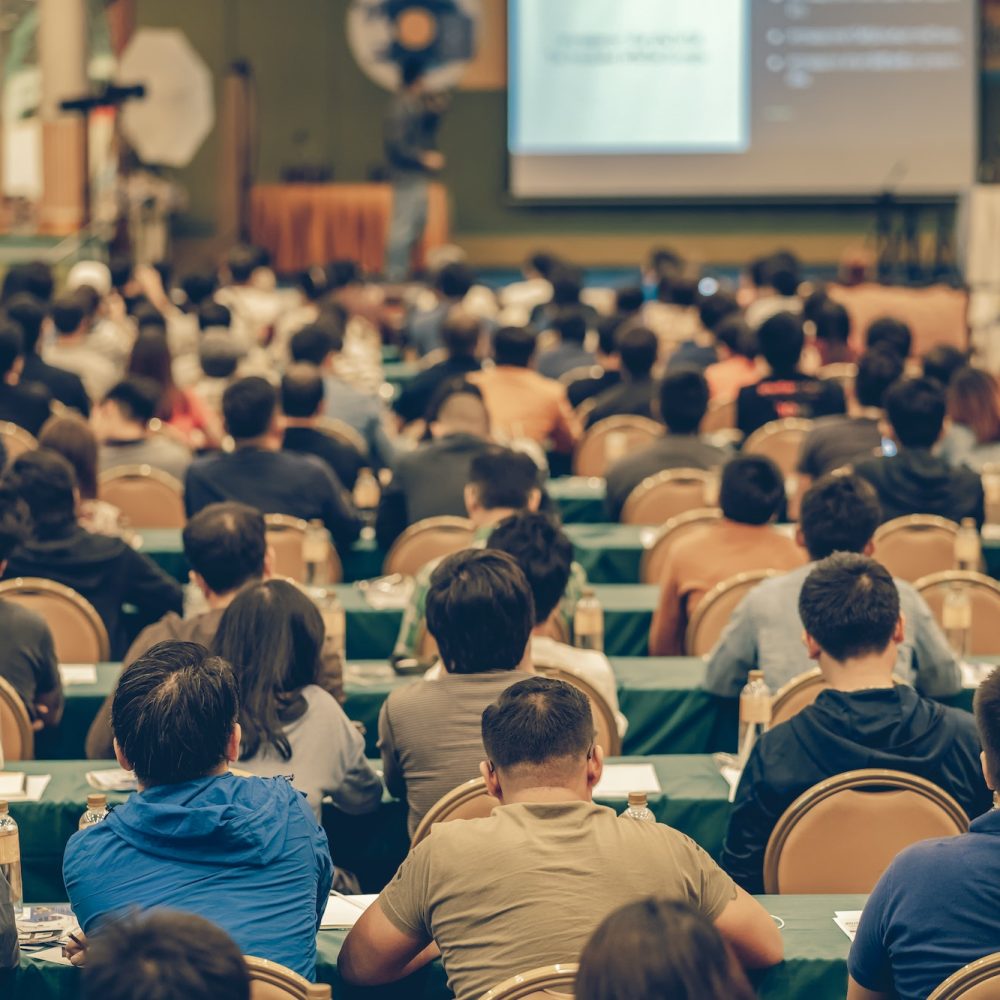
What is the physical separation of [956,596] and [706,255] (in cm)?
1275

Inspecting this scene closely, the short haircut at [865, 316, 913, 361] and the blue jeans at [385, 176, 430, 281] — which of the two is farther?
the blue jeans at [385, 176, 430, 281]

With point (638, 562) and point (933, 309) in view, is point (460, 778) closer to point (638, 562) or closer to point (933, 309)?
point (638, 562)

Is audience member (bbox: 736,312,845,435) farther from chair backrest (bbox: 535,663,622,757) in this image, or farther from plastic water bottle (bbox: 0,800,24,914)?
plastic water bottle (bbox: 0,800,24,914)

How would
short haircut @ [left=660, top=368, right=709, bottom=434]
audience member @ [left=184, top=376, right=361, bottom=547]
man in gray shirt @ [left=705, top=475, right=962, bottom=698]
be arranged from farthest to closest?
short haircut @ [left=660, top=368, right=709, bottom=434] < audience member @ [left=184, top=376, right=361, bottom=547] < man in gray shirt @ [left=705, top=475, right=962, bottom=698]

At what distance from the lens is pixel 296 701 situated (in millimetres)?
4062

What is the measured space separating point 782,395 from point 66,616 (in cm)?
429

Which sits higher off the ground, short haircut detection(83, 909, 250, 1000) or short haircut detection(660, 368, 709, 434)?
short haircut detection(660, 368, 709, 434)

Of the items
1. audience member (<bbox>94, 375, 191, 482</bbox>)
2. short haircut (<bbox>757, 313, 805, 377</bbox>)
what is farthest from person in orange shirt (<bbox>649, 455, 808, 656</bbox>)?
short haircut (<bbox>757, 313, 805, 377</bbox>)

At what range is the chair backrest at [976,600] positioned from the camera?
5.64 metres

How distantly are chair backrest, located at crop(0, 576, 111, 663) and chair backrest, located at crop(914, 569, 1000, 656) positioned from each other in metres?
2.43

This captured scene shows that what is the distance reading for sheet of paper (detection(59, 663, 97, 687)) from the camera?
5281 millimetres

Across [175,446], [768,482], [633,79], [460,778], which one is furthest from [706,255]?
[460,778]

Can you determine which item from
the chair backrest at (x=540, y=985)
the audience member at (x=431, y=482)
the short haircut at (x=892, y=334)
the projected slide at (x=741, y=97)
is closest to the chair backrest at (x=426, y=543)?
the audience member at (x=431, y=482)

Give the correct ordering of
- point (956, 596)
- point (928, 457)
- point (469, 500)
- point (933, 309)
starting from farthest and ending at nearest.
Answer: point (933, 309) → point (928, 457) → point (469, 500) → point (956, 596)
